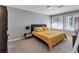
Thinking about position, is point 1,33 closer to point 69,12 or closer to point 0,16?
point 0,16

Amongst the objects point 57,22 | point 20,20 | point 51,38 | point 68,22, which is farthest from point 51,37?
point 20,20

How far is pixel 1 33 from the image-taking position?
138 cm

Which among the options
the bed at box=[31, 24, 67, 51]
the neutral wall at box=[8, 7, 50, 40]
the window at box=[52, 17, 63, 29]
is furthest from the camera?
the bed at box=[31, 24, 67, 51]

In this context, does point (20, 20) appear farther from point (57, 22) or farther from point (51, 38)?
point (51, 38)

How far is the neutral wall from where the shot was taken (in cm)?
180

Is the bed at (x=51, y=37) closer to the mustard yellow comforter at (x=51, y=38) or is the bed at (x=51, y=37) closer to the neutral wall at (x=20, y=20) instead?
the mustard yellow comforter at (x=51, y=38)

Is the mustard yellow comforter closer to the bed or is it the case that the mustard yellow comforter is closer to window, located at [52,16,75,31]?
the bed

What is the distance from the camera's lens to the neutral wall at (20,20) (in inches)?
70.7

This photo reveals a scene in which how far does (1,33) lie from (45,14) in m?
1.11

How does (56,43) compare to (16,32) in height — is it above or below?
below

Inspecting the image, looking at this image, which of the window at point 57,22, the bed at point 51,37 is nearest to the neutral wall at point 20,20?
the window at point 57,22

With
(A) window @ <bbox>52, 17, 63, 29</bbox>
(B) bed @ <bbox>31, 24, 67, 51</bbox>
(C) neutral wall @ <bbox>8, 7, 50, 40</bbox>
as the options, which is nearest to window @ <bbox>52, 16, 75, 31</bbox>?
(A) window @ <bbox>52, 17, 63, 29</bbox>

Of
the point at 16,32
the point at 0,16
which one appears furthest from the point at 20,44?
the point at 0,16
